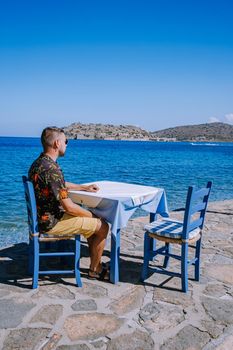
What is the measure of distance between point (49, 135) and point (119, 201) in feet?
3.72

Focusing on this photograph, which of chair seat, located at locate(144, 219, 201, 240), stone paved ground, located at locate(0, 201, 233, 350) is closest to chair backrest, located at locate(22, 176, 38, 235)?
stone paved ground, located at locate(0, 201, 233, 350)

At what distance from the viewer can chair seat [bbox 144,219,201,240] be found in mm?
4216

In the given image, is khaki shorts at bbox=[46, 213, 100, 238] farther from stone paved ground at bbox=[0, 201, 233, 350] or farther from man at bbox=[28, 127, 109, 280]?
stone paved ground at bbox=[0, 201, 233, 350]

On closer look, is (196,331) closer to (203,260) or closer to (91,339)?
(91,339)

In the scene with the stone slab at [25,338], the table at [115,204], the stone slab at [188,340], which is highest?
the table at [115,204]

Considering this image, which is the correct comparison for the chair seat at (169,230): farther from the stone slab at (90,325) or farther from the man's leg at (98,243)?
the stone slab at (90,325)

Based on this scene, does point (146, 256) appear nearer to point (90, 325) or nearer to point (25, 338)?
point (90, 325)

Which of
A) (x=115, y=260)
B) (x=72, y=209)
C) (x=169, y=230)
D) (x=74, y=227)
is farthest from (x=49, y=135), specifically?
(x=169, y=230)

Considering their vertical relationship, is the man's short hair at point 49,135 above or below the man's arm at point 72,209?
above

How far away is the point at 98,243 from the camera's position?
4.45m

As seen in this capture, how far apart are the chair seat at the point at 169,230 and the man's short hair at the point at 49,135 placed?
155 centimetres

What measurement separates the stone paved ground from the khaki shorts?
2.11 ft

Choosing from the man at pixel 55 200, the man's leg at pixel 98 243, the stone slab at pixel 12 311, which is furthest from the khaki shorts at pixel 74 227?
the stone slab at pixel 12 311

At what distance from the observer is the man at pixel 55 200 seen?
13.2 feet
